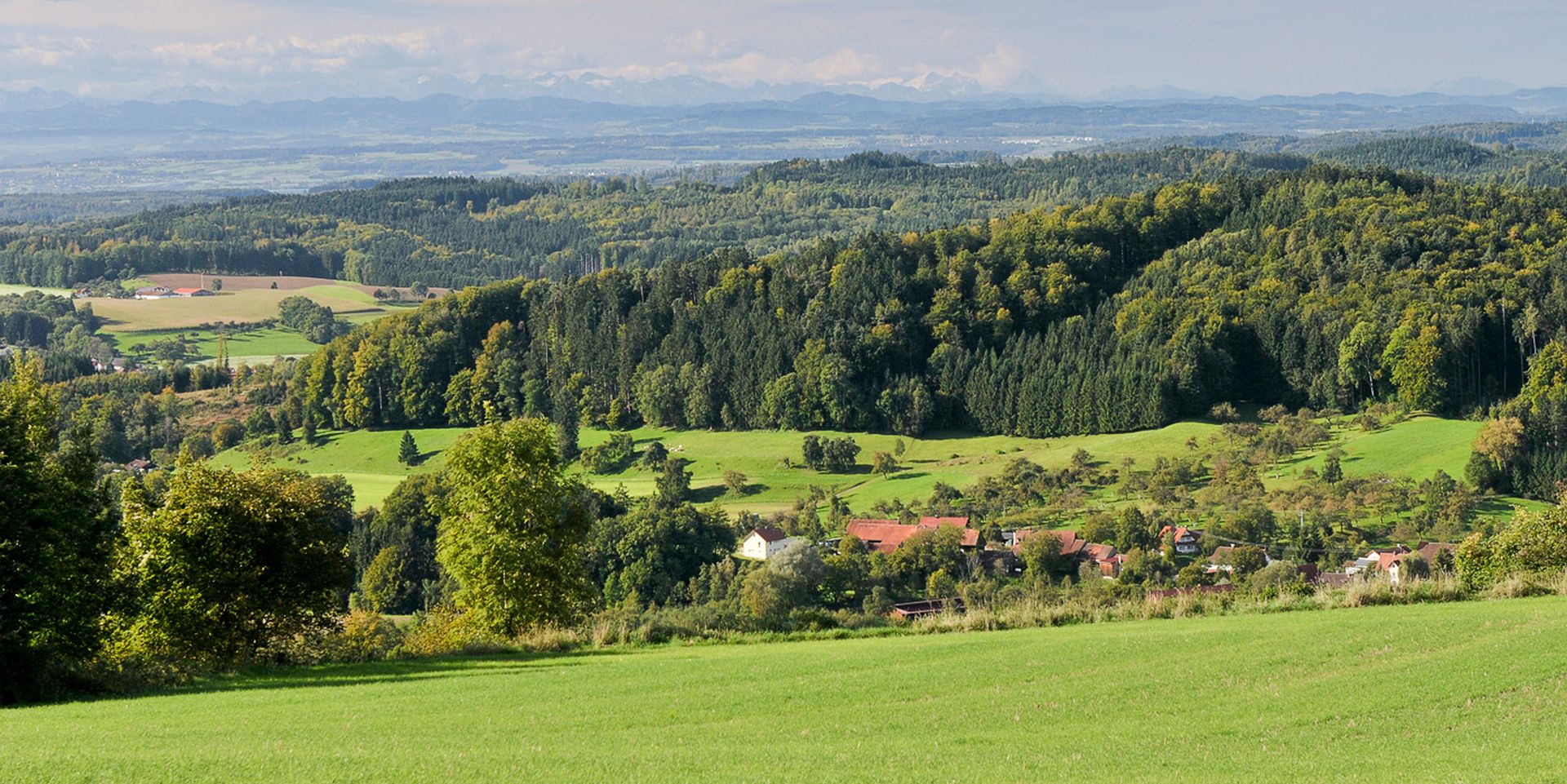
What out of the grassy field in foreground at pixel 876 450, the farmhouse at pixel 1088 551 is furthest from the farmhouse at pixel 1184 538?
the grassy field in foreground at pixel 876 450

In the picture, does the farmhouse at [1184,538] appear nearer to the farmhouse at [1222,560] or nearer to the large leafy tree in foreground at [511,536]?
the farmhouse at [1222,560]

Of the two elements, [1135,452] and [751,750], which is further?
[1135,452]

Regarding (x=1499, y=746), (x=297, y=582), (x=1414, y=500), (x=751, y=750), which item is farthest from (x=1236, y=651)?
(x=1414, y=500)

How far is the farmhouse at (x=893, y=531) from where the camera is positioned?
198ft

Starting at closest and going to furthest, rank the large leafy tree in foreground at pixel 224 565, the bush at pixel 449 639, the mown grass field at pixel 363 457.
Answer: the bush at pixel 449 639, the large leafy tree in foreground at pixel 224 565, the mown grass field at pixel 363 457

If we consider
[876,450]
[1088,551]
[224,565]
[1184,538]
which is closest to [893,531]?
[1088,551]

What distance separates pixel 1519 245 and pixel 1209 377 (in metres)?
24.1

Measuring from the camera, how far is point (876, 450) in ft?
291

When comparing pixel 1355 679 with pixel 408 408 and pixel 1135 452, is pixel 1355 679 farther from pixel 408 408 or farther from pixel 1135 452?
pixel 408 408

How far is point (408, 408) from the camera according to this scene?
342 ft

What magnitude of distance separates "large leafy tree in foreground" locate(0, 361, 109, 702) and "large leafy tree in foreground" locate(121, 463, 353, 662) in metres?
1.90

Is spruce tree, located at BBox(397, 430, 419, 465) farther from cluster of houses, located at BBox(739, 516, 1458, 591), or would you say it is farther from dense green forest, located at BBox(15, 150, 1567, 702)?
cluster of houses, located at BBox(739, 516, 1458, 591)

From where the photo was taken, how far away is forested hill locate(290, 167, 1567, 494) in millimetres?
89125

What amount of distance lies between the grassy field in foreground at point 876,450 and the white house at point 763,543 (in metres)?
10.0
